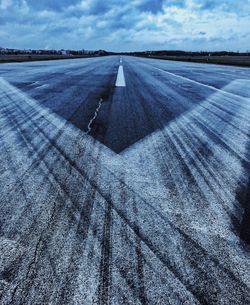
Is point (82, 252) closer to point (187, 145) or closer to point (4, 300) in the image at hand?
point (4, 300)

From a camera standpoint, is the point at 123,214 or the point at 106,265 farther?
the point at 123,214

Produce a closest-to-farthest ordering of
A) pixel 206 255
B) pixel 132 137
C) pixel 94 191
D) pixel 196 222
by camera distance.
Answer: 1. pixel 206 255
2. pixel 196 222
3. pixel 94 191
4. pixel 132 137

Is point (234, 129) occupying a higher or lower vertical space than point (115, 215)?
lower

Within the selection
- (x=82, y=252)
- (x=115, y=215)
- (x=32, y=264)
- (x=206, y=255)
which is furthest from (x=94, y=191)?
(x=206, y=255)

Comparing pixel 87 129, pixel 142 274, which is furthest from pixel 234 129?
pixel 142 274

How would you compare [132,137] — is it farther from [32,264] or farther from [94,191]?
[32,264]

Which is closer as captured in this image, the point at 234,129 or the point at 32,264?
the point at 32,264

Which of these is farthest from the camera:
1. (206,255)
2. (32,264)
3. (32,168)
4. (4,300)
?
(32,168)
